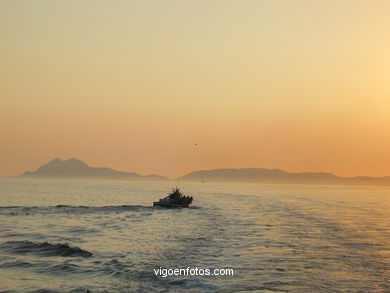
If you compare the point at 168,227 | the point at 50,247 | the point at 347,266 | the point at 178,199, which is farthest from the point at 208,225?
the point at 178,199

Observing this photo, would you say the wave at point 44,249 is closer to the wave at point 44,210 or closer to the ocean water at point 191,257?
the ocean water at point 191,257

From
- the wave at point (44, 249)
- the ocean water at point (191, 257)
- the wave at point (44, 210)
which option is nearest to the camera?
the ocean water at point (191, 257)

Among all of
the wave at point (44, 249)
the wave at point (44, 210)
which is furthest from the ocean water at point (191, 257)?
the wave at point (44, 210)

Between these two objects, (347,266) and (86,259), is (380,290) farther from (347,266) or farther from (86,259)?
(86,259)

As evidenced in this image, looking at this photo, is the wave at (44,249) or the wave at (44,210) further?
the wave at (44,210)

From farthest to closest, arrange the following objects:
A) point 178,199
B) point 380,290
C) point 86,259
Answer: point 178,199, point 86,259, point 380,290

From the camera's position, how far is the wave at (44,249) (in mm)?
36116

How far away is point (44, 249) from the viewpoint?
125 feet

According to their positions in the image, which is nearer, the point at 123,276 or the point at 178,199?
the point at 123,276

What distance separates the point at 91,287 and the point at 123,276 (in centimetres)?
307

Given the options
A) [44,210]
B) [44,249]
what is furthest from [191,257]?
[44,210]

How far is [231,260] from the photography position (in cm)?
3359

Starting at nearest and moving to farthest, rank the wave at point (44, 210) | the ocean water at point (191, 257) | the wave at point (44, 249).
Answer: the ocean water at point (191, 257) < the wave at point (44, 249) < the wave at point (44, 210)

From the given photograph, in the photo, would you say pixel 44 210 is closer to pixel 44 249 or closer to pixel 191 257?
pixel 44 249
